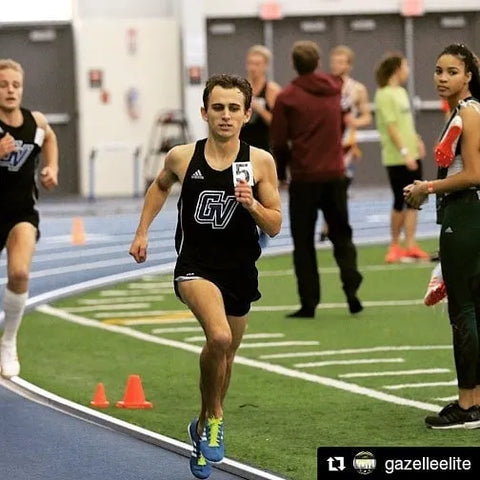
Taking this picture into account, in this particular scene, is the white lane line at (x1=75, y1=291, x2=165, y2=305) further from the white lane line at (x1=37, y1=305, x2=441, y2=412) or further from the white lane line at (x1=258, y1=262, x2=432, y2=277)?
the white lane line at (x1=258, y1=262, x2=432, y2=277)

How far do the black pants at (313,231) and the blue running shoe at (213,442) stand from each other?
6.85 m

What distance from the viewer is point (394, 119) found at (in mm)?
19594

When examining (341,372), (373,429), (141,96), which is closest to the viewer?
(373,429)

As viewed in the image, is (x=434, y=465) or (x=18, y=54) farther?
(x=18, y=54)

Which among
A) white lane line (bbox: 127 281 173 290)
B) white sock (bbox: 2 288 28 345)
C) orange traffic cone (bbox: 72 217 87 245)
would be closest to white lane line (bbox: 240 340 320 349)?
white sock (bbox: 2 288 28 345)

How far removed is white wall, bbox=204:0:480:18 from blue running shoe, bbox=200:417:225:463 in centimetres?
2717

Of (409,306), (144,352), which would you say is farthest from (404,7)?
(144,352)

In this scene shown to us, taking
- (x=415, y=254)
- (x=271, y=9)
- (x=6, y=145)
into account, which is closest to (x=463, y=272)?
(x=6, y=145)

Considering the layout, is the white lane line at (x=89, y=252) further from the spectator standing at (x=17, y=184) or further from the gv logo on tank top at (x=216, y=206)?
the gv logo on tank top at (x=216, y=206)

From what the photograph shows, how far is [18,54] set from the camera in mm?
35219

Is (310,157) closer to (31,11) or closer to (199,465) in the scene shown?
(199,465)

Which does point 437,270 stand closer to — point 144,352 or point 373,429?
point 373,429

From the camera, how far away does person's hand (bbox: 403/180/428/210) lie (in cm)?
970

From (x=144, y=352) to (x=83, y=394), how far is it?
2.11m
